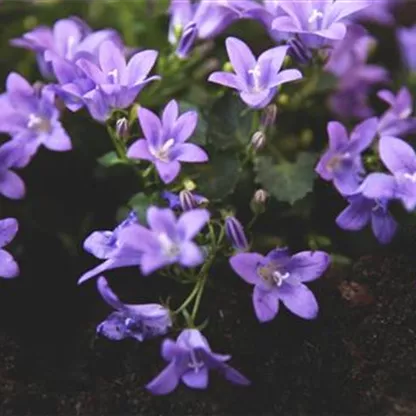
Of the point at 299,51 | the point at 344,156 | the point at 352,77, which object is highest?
A: the point at 299,51

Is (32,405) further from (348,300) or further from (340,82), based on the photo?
(340,82)

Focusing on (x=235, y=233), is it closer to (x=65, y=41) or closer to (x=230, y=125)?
(x=230, y=125)

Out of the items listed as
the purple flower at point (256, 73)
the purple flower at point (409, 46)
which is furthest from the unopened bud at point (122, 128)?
the purple flower at point (409, 46)

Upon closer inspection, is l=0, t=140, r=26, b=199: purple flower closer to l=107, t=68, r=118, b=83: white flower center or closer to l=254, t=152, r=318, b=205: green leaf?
l=107, t=68, r=118, b=83: white flower center

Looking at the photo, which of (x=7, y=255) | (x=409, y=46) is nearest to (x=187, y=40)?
(x=7, y=255)

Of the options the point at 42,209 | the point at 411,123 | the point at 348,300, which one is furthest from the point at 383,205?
the point at 42,209

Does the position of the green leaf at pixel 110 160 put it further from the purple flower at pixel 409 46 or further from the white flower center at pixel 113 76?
the purple flower at pixel 409 46

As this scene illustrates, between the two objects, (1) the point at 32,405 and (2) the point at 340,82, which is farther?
(2) the point at 340,82
